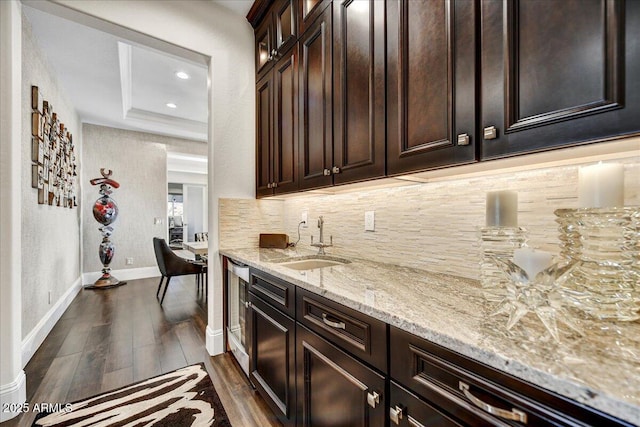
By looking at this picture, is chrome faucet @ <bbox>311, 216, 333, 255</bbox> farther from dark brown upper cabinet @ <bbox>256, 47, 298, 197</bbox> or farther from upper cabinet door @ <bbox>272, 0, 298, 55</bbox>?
upper cabinet door @ <bbox>272, 0, 298, 55</bbox>

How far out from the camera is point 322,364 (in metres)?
1.10

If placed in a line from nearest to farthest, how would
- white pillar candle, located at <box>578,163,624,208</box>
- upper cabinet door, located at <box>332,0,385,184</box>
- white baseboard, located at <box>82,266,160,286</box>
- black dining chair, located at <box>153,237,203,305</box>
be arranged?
white pillar candle, located at <box>578,163,624,208</box>, upper cabinet door, located at <box>332,0,385,184</box>, black dining chair, located at <box>153,237,203,305</box>, white baseboard, located at <box>82,266,160,286</box>

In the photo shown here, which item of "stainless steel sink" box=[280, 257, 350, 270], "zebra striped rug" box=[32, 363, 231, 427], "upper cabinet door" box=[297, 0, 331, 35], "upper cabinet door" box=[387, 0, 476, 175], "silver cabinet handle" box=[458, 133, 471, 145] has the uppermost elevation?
"upper cabinet door" box=[297, 0, 331, 35]

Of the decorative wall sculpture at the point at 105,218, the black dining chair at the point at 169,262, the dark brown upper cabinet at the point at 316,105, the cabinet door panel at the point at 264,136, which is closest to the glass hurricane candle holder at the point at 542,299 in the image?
the dark brown upper cabinet at the point at 316,105

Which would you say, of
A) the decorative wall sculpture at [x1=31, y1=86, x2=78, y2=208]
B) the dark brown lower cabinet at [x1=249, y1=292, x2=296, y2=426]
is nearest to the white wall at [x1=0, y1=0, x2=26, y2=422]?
the decorative wall sculpture at [x1=31, y1=86, x2=78, y2=208]

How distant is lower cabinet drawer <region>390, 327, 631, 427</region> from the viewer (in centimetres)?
48

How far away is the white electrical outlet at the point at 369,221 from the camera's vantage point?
1.69 meters

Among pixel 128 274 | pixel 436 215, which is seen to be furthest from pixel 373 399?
pixel 128 274

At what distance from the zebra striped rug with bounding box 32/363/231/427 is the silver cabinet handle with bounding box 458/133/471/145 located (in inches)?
71.4

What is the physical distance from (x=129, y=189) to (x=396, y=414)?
5.74 meters

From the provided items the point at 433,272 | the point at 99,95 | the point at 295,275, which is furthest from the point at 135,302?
the point at 433,272

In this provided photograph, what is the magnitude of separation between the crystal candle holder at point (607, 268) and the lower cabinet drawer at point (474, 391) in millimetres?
297

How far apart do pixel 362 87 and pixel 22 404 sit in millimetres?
2720

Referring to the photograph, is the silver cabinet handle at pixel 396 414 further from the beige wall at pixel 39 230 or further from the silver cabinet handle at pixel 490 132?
the beige wall at pixel 39 230
